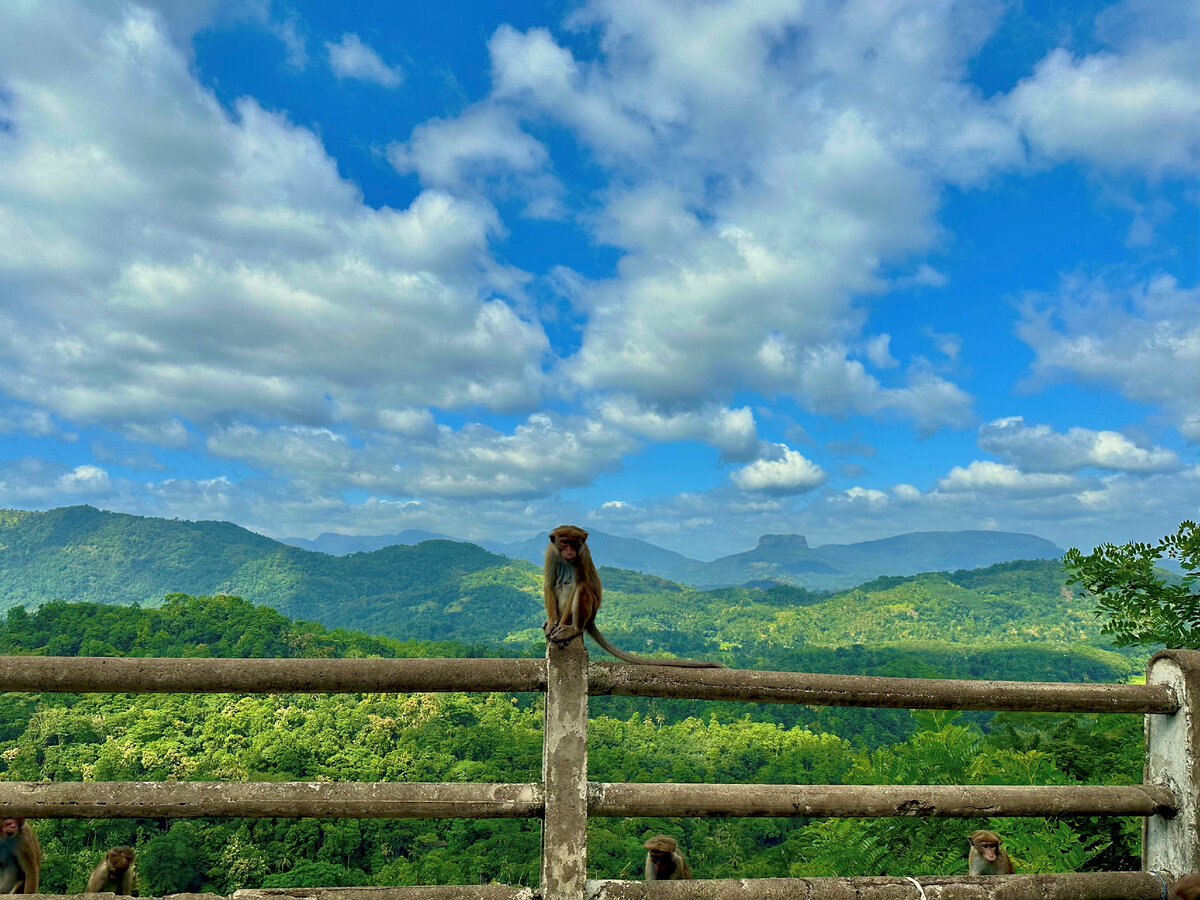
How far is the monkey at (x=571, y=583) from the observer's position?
11.5ft

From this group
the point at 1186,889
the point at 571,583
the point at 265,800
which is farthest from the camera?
the point at 571,583

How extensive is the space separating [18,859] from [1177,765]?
5993 mm

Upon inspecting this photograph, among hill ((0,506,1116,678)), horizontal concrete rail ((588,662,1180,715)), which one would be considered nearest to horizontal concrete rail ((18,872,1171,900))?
horizontal concrete rail ((588,662,1180,715))

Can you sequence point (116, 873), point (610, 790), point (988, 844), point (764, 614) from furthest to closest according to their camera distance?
point (764, 614), point (988, 844), point (116, 873), point (610, 790)

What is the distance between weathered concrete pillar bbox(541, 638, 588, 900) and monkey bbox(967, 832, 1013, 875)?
3.58 metres

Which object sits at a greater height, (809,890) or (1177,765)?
(1177,765)

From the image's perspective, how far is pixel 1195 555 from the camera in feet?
26.7

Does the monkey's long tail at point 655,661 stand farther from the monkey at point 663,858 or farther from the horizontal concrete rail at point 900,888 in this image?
the monkey at point 663,858

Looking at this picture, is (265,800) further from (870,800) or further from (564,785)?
(870,800)

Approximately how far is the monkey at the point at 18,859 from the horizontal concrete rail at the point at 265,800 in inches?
59.9

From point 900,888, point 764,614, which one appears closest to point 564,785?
point 900,888

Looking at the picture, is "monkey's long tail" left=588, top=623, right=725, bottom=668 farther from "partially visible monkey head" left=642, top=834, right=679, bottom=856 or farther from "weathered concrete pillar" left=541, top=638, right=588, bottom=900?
"partially visible monkey head" left=642, top=834, right=679, bottom=856

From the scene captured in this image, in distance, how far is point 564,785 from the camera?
303 cm

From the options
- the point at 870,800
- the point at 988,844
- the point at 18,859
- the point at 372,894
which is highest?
the point at 870,800
